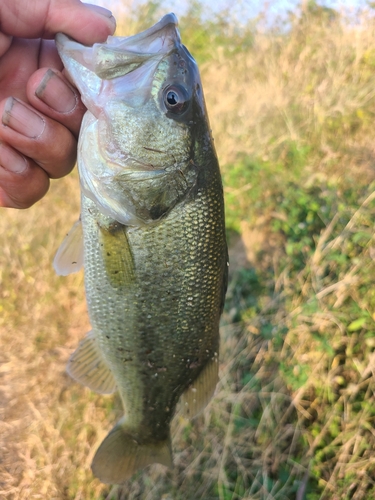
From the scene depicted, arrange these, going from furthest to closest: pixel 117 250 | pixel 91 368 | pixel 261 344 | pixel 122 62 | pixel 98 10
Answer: pixel 261 344, pixel 91 368, pixel 98 10, pixel 117 250, pixel 122 62

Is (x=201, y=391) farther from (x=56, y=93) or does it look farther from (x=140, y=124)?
(x=56, y=93)

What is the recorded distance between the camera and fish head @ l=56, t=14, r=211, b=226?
123 cm

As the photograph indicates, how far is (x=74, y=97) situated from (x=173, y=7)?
617cm

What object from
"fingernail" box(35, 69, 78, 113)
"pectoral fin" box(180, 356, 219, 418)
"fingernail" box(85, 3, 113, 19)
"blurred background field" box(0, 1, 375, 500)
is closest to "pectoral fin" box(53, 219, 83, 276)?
"fingernail" box(35, 69, 78, 113)

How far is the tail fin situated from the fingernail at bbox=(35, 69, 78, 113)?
4.65 ft

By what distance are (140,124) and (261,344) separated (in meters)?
2.27

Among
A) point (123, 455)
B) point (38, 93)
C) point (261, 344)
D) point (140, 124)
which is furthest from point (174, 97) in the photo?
point (261, 344)

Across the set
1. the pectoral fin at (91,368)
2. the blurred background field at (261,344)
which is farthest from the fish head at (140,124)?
the blurred background field at (261,344)

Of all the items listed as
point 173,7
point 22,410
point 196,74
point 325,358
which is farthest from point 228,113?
point 22,410

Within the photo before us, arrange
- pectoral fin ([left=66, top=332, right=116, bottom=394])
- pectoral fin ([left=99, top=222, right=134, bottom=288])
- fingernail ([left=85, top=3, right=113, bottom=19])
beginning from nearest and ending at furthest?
pectoral fin ([left=99, top=222, right=134, bottom=288]) → fingernail ([left=85, top=3, right=113, bottom=19]) → pectoral fin ([left=66, top=332, right=116, bottom=394])

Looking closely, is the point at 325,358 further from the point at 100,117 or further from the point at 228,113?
the point at 228,113

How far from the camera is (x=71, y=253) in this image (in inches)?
57.4

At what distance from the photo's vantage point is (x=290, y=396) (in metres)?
→ 2.79

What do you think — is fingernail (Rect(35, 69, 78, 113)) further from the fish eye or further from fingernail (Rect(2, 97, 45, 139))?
the fish eye
